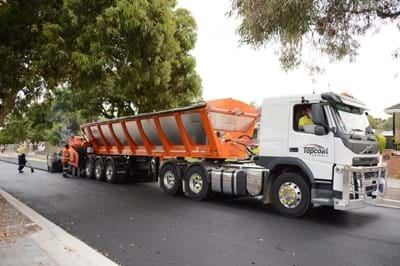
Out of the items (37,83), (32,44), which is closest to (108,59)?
(32,44)

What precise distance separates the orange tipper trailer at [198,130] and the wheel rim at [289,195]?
2621 millimetres

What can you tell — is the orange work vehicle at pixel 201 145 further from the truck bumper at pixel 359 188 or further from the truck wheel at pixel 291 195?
the truck bumper at pixel 359 188

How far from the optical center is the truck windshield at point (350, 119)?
27.8 ft

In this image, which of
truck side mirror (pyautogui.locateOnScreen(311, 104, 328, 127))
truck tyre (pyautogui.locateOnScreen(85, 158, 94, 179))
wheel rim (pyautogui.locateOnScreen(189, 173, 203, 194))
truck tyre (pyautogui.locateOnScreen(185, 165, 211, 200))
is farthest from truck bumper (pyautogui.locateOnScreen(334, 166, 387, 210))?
truck tyre (pyautogui.locateOnScreen(85, 158, 94, 179))

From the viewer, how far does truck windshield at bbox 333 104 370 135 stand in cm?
848

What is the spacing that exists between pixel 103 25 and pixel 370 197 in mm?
6651

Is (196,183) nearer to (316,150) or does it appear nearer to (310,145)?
(310,145)

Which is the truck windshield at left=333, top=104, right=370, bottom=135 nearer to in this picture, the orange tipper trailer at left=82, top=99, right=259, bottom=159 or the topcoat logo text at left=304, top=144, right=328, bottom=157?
the topcoat logo text at left=304, top=144, right=328, bottom=157

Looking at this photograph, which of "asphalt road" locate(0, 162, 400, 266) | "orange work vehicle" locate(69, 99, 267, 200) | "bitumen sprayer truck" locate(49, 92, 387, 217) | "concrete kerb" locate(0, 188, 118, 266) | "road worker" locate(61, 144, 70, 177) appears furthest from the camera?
"road worker" locate(61, 144, 70, 177)

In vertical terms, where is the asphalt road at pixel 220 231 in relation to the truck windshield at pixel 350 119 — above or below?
below

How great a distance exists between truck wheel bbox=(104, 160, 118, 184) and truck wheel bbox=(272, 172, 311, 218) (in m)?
9.13

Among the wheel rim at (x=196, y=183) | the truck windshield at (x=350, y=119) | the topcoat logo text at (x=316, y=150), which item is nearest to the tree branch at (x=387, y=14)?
the truck windshield at (x=350, y=119)

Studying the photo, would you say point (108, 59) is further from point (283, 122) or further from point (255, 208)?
point (255, 208)

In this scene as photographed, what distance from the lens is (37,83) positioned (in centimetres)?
1038
